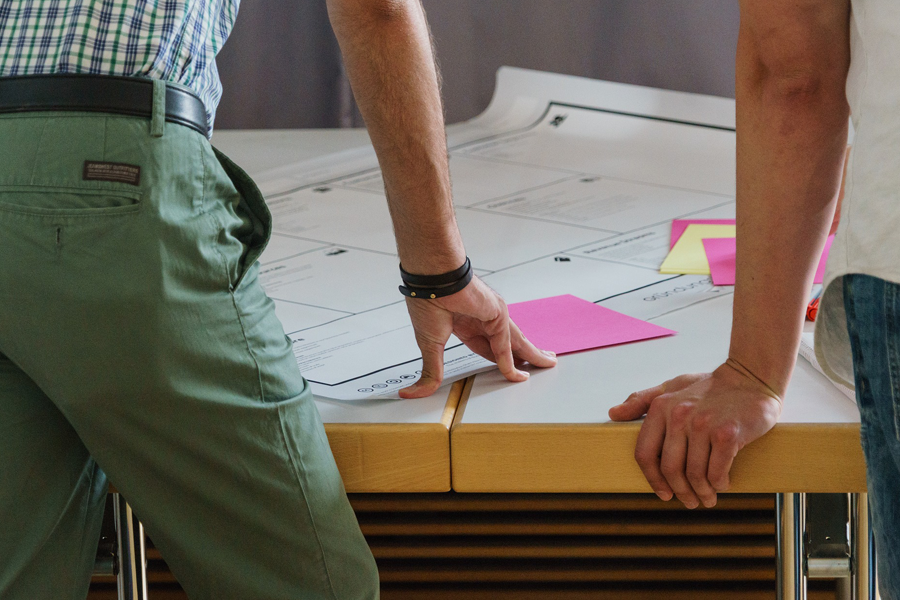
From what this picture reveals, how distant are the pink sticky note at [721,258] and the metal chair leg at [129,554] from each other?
0.67m

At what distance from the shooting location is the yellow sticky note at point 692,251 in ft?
3.81

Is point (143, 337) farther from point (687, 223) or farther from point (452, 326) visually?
point (687, 223)

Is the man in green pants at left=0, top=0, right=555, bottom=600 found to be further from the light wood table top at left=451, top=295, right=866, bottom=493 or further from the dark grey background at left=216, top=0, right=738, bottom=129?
the dark grey background at left=216, top=0, right=738, bottom=129

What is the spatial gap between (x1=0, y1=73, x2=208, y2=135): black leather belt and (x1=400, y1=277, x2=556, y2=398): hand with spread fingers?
0.29 metres

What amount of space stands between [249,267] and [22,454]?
0.66 feet

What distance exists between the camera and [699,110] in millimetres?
1970

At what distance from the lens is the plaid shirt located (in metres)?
0.68

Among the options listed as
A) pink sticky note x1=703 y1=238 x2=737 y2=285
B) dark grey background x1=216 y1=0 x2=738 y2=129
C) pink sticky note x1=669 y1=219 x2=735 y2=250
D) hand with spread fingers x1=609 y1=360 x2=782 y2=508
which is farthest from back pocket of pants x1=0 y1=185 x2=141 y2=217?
dark grey background x1=216 y1=0 x2=738 y2=129

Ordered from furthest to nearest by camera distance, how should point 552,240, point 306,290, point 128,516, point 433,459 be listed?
point 552,240 < point 306,290 < point 128,516 < point 433,459

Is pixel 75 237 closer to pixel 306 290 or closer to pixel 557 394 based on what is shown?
pixel 557 394

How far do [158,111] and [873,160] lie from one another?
0.45 meters

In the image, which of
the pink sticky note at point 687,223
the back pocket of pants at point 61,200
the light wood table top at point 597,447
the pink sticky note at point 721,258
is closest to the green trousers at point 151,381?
the back pocket of pants at point 61,200

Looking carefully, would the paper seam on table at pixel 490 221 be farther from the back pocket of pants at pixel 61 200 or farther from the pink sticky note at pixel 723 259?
the back pocket of pants at pixel 61 200

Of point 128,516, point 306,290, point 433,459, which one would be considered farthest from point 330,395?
point 306,290
